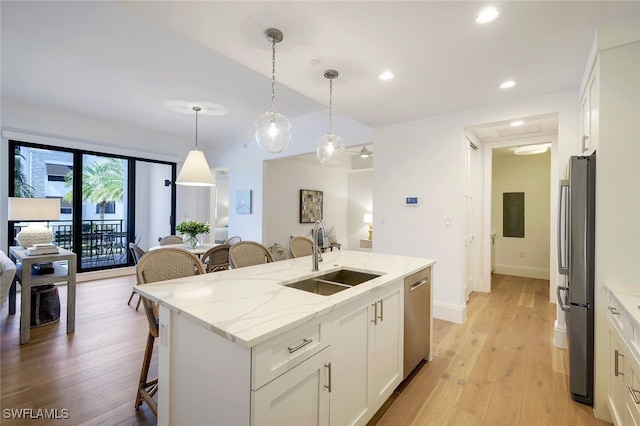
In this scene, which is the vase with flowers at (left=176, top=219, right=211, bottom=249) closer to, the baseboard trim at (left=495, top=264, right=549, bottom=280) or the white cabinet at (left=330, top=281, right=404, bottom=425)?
the white cabinet at (left=330, top=281, right=404, bottom=425)

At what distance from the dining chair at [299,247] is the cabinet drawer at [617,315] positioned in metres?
2.40

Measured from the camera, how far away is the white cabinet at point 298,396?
3.54ft

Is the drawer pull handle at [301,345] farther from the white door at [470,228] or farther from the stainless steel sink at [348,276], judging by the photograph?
the white door at [470,228]

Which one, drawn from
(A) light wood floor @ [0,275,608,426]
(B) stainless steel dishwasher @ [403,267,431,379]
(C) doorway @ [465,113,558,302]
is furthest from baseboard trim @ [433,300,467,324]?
(C) doorway @ [465,113,558,302]

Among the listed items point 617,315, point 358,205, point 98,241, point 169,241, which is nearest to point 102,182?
point 98,241

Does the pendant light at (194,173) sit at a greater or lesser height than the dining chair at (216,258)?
greater

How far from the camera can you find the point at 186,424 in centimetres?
132

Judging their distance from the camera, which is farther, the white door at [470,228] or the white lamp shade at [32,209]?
the white door at [470,228]

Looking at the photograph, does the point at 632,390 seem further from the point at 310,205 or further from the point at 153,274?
the point at 310,205

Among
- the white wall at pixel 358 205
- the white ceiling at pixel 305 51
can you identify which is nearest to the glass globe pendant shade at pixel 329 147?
the white ceiling at pixel 305 51

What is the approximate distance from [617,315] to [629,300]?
118 mm

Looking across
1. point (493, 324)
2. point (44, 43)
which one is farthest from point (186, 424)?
point (44, 43)

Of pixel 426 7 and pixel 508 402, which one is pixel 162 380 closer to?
pixel 508 402

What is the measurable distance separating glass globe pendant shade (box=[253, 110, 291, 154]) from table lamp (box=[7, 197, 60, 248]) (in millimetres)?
2927
